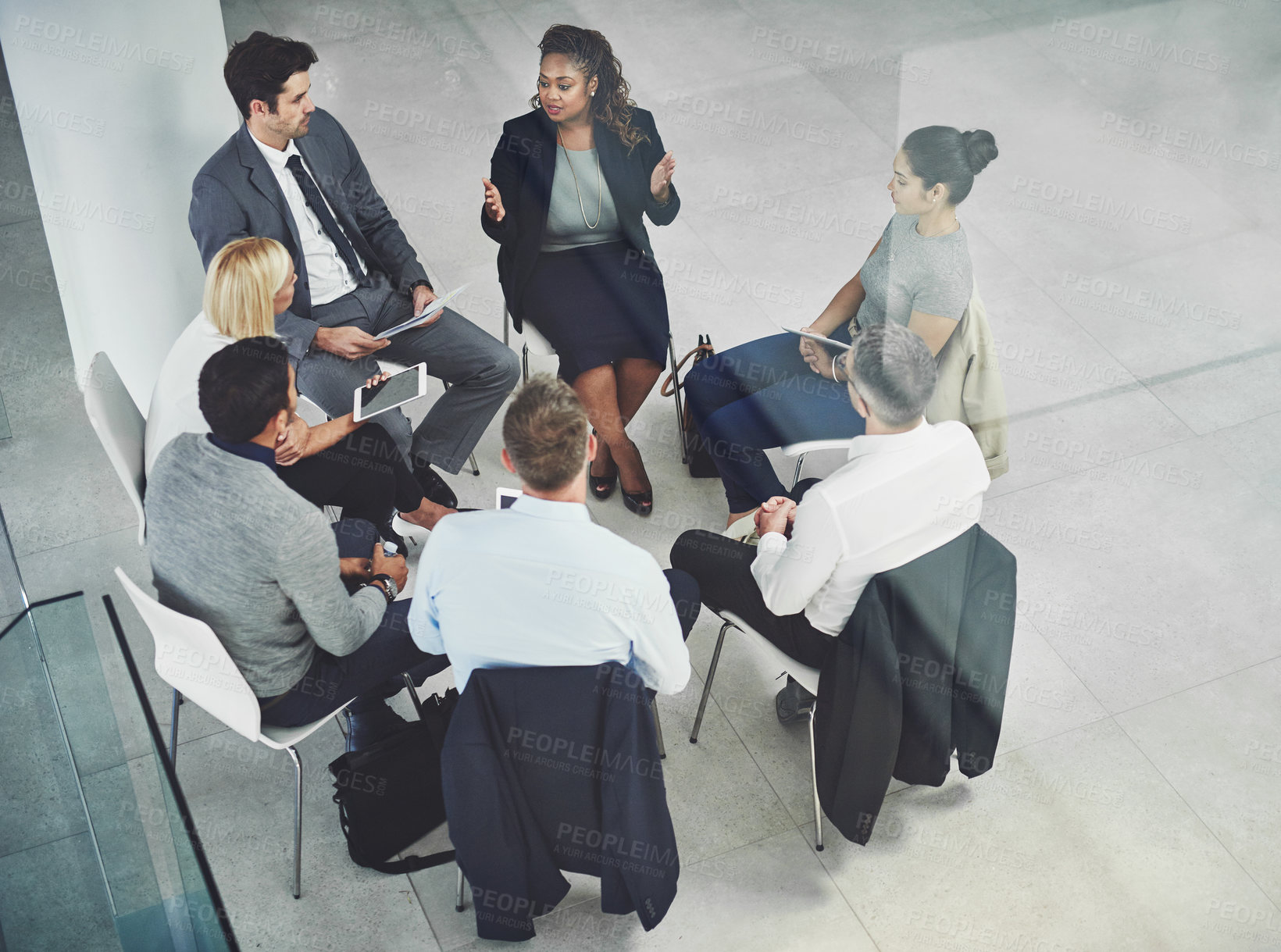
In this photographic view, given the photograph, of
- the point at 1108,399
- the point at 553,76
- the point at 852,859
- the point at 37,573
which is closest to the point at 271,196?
the point at 553,76

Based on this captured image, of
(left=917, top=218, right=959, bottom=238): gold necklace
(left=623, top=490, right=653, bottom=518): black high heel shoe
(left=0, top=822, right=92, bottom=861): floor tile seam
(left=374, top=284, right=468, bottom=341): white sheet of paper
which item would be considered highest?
(left=917, top=218, right=959, bottom=238): gold necklace

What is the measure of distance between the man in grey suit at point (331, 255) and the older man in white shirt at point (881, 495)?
4.39 feet

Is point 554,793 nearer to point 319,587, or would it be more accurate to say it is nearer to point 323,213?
point 319,587

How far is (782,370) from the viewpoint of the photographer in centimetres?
345

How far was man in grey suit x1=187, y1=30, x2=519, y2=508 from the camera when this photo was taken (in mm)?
3066

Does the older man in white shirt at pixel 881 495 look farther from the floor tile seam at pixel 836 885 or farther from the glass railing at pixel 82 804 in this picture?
the glass railing at pixel 82 804

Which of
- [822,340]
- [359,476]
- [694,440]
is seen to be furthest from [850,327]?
[359,476]

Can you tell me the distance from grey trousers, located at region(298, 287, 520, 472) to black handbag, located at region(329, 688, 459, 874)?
3.33 feet

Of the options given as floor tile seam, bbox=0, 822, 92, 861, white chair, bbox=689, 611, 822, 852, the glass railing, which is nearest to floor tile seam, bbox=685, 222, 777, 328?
white chair, bbox=689, 611, 822, 852

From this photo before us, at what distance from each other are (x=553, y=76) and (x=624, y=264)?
627 millimetres

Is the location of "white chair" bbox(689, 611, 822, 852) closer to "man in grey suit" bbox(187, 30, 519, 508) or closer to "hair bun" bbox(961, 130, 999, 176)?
"man in grey suit" bbox(187, 30, 519, 508)

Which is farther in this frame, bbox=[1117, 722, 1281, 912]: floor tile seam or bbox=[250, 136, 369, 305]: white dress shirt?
bbox=[250, 136, 369, 305]: white dress shirt

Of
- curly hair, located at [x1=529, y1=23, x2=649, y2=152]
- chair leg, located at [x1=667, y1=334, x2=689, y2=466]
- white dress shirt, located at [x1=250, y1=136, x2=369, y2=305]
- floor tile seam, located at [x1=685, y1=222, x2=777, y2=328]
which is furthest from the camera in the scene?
floor tile seam, located at [x1=685, y1=222, x2=777, y2=328]

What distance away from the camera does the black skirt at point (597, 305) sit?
11.5 ft
